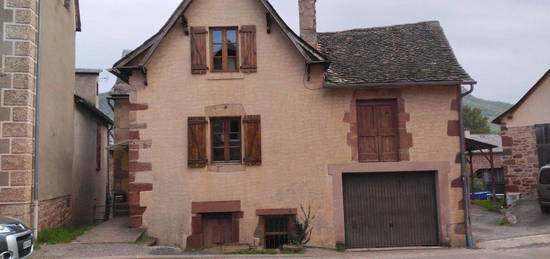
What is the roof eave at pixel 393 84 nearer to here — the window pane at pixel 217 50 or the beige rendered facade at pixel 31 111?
the window pane at pixel 217 50

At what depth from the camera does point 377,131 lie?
14.7 meters

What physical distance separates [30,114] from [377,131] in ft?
30.7

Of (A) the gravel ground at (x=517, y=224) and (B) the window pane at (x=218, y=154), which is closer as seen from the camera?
(B) the window pane at (x=218, y=154)

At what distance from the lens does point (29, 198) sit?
40.1ft

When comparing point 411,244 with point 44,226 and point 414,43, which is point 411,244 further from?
Answer: point 44,226

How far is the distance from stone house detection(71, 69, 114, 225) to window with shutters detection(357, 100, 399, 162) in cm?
968

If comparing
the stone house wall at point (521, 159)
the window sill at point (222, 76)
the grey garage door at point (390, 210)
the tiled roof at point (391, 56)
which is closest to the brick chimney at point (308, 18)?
the tiled roof at point (391, 56)

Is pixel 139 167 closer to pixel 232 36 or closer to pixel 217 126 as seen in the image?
pixel 217 126

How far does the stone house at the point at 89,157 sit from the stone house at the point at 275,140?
470cm

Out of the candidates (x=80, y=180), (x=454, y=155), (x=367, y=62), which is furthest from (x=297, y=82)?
(x=80, y=180)

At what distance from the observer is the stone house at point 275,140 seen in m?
14.2

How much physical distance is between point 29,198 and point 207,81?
553 centimetres

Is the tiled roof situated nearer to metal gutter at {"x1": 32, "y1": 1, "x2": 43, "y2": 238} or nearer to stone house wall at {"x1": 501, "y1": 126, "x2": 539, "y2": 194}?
stone house wall at {"x1": 501, "y1": 126, "x2": 539, "y2": 194}

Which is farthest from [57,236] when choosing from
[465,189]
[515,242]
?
[515,242]
